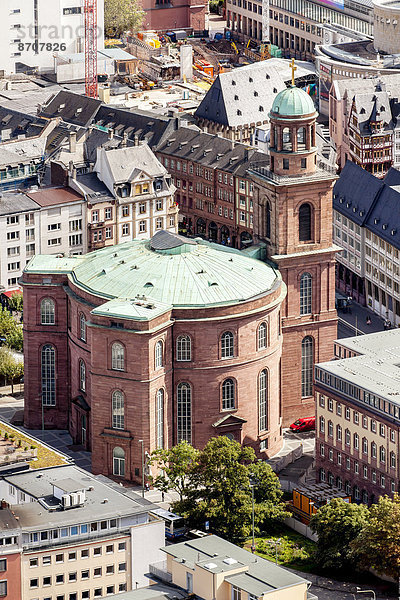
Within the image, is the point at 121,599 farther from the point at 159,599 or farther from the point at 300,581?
the point at 300,581

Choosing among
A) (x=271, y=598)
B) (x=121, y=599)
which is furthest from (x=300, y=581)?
(x=121, y=599)

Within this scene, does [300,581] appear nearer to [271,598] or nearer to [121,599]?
[271,598]

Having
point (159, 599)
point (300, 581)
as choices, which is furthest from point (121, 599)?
point (300, 581)
